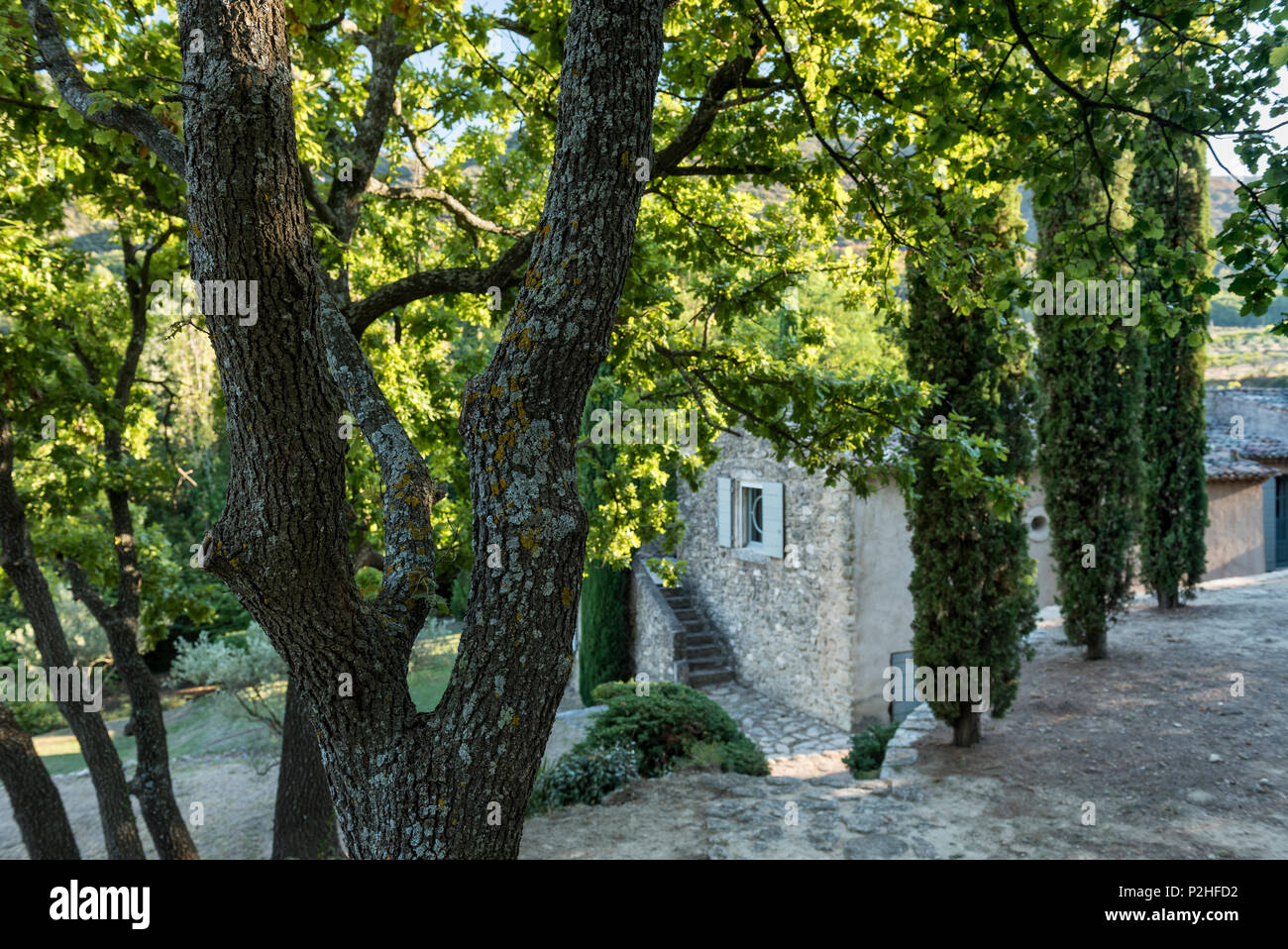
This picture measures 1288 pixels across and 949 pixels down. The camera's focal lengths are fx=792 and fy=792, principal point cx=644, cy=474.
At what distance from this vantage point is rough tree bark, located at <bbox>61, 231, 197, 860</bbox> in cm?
697

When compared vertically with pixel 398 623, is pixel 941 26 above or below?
above

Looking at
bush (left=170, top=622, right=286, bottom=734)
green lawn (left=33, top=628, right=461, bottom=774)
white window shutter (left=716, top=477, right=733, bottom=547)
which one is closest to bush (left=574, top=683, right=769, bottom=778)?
white window shutter (left=716, top=477, right=733, bottom=547)

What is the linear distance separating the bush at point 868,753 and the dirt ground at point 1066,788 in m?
0.24

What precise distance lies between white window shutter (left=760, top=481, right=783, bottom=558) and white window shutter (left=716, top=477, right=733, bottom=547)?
1107mm

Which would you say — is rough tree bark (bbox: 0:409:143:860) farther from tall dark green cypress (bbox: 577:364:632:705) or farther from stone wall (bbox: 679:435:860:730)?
tall dark green cypress (bbox: 577:364:632:705)

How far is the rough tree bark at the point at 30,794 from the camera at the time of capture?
654 centimetres

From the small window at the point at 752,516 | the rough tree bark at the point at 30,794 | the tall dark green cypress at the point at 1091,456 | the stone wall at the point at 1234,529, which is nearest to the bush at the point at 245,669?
the rough tree bark at the point at 30,794

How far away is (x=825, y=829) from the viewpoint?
6199 millimetres

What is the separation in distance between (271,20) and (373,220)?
238 inches

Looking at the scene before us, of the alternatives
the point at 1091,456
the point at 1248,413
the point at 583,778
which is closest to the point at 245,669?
the point at 583,778

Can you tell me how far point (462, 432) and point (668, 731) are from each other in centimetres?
680

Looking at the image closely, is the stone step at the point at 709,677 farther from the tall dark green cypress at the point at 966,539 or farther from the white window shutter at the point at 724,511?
the tall dark green cypress at the point at 966,539
